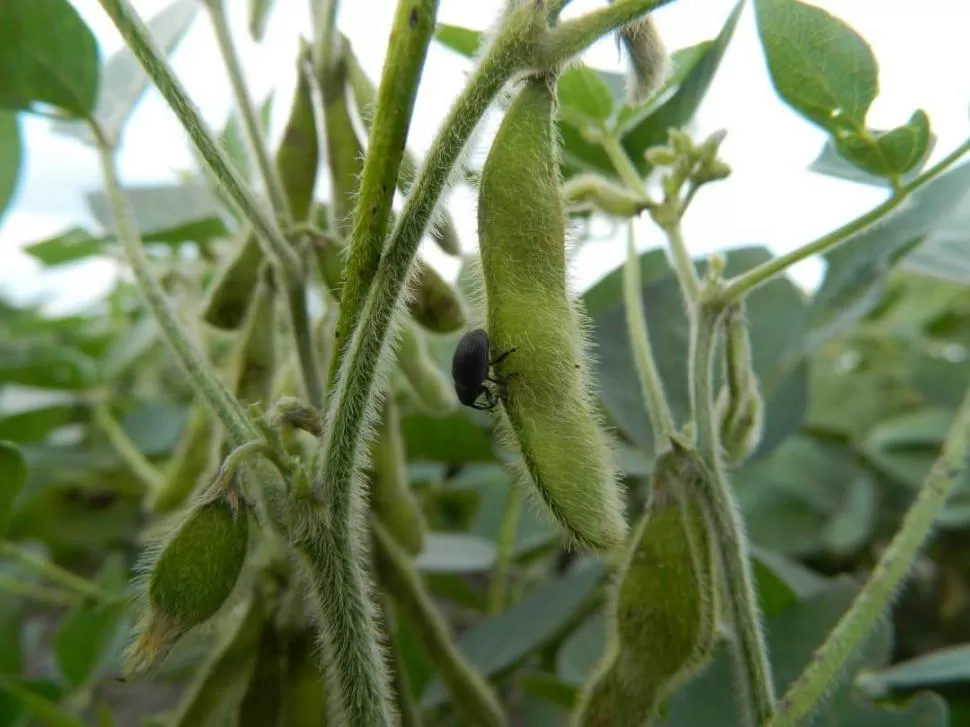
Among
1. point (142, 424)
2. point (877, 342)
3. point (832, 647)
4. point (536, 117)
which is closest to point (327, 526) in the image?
point (536, 117)

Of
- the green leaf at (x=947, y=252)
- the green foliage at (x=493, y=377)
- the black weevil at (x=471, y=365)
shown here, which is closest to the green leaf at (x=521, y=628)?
the green foliage at (x=493, y=377)

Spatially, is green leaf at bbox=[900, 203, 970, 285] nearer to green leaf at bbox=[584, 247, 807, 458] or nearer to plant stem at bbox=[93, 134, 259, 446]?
green leaf at bbox=[584, 247, 807, 458]

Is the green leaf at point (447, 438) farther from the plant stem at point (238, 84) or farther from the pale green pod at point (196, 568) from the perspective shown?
the pale green pod at point (196, 568)

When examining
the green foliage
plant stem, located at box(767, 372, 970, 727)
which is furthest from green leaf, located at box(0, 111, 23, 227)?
plant stem, located at box(767, 372, 970, 727)

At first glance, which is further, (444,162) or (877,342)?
(877,342)

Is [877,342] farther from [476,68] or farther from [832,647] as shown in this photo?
[476,68]

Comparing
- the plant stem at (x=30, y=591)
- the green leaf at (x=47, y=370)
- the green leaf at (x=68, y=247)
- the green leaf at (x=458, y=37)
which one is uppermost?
the green leaf at (x=458, y=37)

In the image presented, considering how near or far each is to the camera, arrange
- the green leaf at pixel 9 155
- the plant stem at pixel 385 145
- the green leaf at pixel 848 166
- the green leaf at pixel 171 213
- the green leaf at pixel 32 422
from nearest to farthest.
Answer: the plant stem at pixel 385 145 → the green leaf at pixel 848 166 → the green leaf at pixel 9 155 → the green leaf at pixel 171 213 → the green leaf at pixel 32 422
